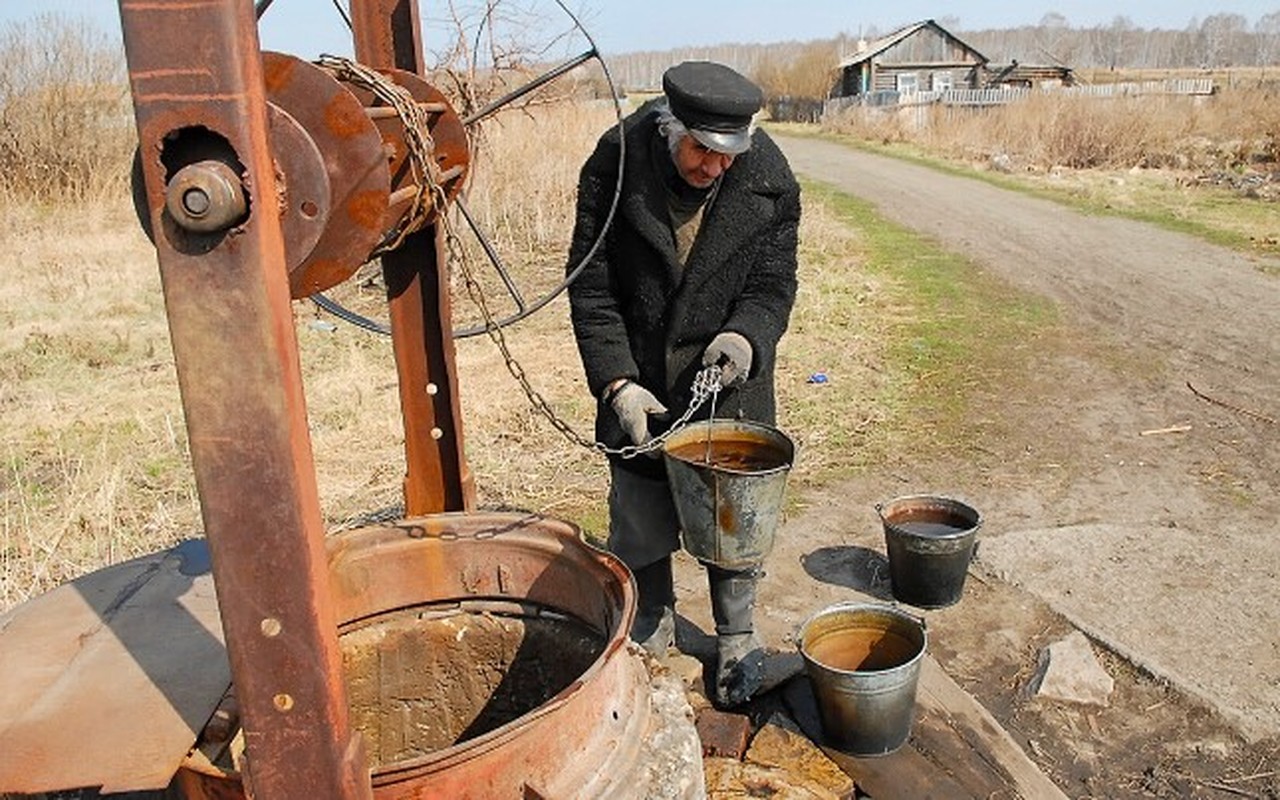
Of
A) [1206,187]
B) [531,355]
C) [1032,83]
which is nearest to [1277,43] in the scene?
[1032,83]

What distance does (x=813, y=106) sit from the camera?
42844 millimetres

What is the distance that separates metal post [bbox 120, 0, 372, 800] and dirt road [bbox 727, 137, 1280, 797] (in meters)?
2.52

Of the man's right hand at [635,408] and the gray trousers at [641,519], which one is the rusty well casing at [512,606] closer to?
the man's right hand at [635,408]

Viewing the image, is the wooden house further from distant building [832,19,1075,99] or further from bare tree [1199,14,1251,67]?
bare tree [1199,14,1251,67]

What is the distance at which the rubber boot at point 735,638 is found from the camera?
324 cm

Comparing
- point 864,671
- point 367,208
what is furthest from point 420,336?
point 864,671

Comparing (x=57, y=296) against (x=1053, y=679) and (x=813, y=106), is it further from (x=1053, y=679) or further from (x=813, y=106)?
(x=813, y=106)

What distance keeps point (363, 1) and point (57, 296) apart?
29.9ft

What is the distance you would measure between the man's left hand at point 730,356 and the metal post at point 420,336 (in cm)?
90

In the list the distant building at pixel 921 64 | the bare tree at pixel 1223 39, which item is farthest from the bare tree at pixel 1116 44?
the distant building at pixel 921 64

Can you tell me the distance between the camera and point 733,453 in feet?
9.93

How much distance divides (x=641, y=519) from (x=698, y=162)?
1.15 metres

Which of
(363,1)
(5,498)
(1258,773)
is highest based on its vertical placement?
(363,1)

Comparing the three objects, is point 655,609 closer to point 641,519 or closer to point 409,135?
point 641,519
